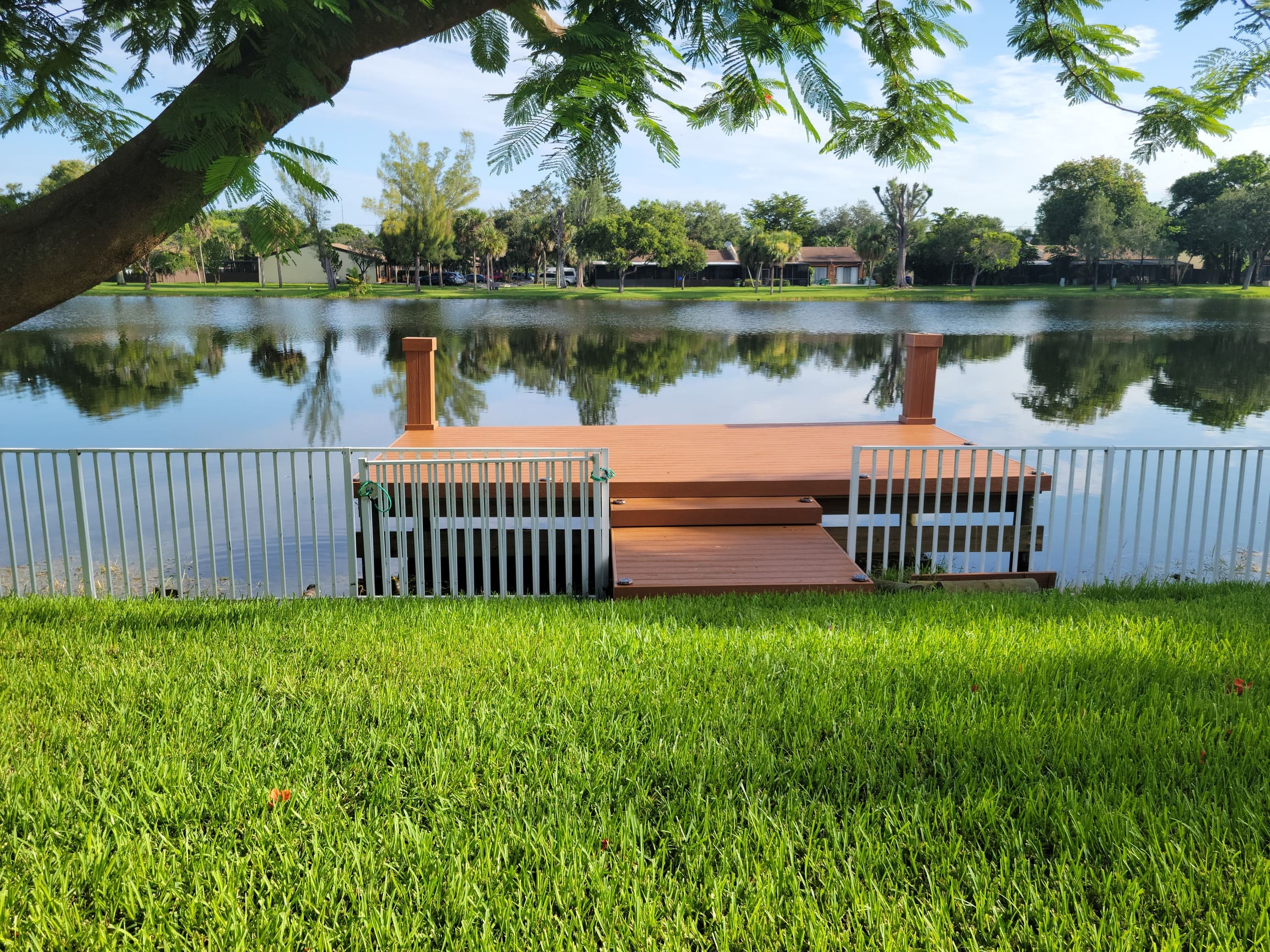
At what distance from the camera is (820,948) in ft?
6.94

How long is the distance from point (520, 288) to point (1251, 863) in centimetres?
6987

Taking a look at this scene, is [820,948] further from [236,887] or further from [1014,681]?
[1014,681]

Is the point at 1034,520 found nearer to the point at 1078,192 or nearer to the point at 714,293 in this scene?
the point at 714,293

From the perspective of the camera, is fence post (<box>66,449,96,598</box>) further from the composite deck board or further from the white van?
the white van

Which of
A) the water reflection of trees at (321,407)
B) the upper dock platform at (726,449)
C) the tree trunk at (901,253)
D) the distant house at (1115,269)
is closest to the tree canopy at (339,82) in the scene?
the upper dock platform at (726,449)

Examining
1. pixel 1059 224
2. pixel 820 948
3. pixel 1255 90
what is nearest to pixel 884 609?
pixel 820 948

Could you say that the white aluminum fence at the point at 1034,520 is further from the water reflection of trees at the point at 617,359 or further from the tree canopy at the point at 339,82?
the water reflection of trees at the point at 617,359

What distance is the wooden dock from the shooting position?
6.30 meters

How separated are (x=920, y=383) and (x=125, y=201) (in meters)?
9.49

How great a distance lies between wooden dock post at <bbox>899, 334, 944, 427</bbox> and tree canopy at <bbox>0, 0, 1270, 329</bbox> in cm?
615

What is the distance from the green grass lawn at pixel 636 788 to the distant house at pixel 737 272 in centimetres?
7098

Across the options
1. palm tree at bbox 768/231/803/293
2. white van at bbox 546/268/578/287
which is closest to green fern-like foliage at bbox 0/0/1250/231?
palm tree at bbox 768/231/803/293

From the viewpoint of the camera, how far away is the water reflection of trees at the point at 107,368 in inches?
751

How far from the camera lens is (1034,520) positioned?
24.4ft
